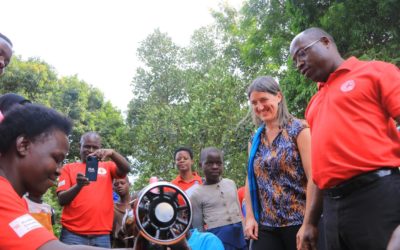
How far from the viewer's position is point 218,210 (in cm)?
554

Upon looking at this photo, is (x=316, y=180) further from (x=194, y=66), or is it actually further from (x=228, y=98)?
(x=194, y=66)

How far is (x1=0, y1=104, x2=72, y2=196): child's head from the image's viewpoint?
1.89 m

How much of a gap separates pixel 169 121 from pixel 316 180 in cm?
1213

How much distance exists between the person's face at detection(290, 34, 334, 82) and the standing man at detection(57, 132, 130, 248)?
9.26 ft

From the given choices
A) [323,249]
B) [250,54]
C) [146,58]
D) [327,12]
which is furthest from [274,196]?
[146,58]

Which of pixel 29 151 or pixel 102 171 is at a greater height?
pixel 102 171

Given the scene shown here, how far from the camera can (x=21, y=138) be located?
1881 mm

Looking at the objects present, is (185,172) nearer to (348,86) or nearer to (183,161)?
(183,161)

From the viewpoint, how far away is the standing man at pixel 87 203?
5.20 meters

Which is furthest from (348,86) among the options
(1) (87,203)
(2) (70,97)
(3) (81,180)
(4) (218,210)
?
(2) (70,97)

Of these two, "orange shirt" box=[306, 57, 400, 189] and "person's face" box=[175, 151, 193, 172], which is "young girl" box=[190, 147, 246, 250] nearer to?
"person's face" box=[175, 151, 193, 172]

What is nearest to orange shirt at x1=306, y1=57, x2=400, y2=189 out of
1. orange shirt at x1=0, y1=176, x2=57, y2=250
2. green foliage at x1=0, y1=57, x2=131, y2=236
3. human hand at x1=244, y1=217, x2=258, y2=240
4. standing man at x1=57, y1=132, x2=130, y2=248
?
human hand at x1=244, y1=217, x2=258, y2=240

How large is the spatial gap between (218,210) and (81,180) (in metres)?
1.62

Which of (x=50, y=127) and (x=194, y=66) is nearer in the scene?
(x=50, y=127)
